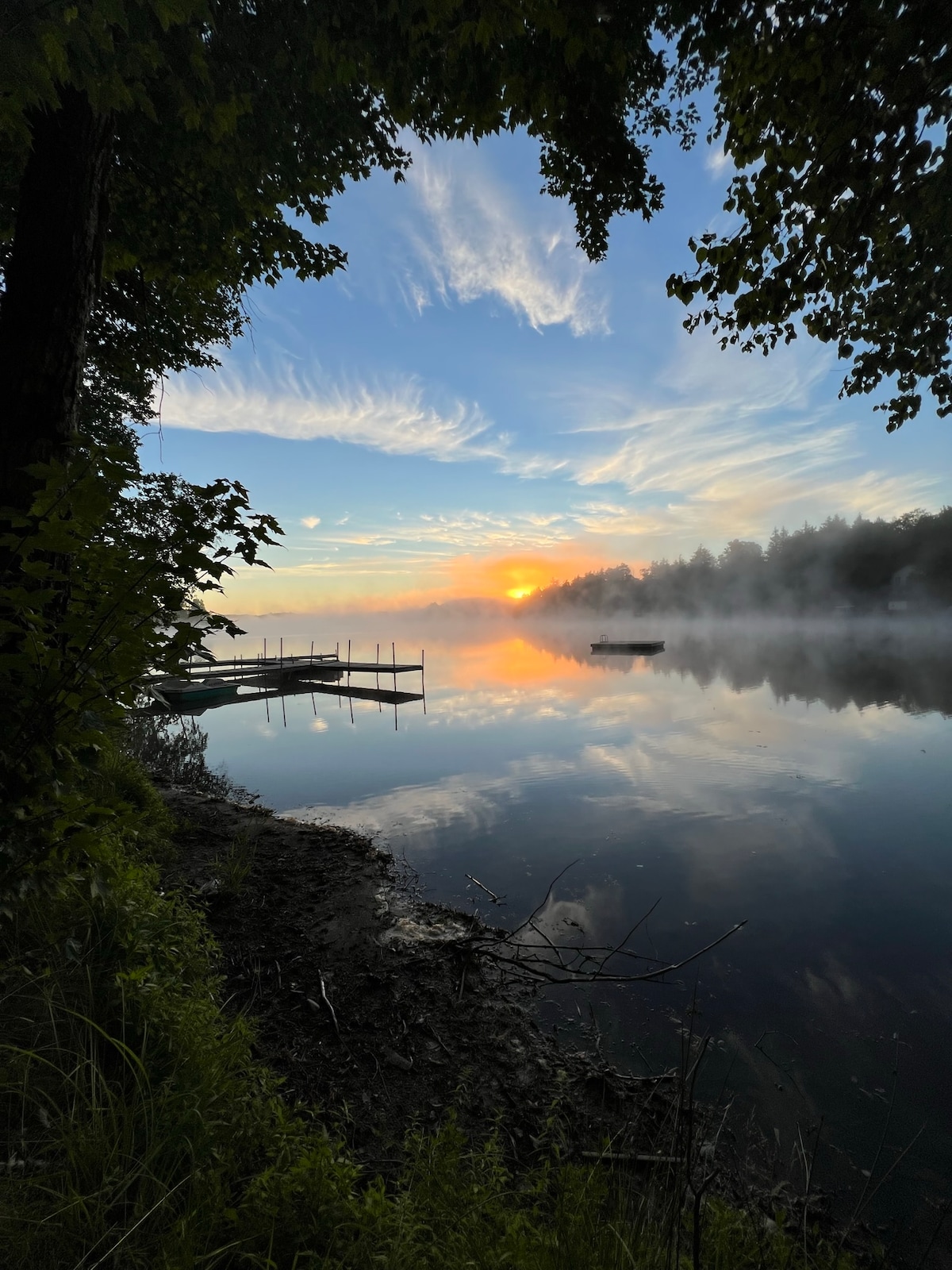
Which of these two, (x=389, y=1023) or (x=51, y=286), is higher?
(x=51, y=286)

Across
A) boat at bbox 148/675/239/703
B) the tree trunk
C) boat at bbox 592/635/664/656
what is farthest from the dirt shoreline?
boat at bbox 592/635/664/656

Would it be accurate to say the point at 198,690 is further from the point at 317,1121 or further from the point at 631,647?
the point at 631,647

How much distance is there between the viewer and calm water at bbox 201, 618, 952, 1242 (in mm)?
4688

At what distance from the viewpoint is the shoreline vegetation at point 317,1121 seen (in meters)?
2.02

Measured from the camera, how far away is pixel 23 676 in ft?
7.42

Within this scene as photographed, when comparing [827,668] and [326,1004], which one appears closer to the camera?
[326,1004]

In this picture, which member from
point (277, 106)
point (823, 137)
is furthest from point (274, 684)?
point (823, 137)

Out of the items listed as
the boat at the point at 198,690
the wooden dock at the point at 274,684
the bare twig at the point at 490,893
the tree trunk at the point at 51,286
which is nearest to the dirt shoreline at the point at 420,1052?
the bare twig at the point at 490,893

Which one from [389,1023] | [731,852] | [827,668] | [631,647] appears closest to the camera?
[389,1023]

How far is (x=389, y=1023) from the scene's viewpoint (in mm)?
4527

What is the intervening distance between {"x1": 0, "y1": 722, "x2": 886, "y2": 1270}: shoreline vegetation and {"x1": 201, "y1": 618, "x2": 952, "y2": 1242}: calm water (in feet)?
3.31

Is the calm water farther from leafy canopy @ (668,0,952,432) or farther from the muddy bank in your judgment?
leafy canopy @ (668,0,952,432)

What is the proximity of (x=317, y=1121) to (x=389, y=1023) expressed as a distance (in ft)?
3.76

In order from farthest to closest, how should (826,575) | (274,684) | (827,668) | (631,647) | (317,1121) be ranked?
1. (826,575)
2. (631,647)
3. (827,668)
4. (274,684)
5. (317,1121)
